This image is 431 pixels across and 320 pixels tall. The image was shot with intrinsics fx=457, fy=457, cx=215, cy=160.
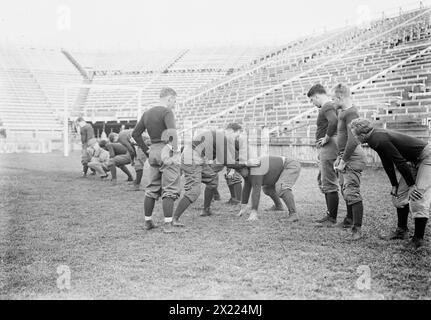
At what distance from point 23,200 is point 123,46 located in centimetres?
4095

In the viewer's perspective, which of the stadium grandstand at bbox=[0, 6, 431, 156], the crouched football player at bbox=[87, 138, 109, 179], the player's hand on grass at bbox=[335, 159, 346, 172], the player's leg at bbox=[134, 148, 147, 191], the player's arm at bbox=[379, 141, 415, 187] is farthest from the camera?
the stadium grandstand at bbox=[0, 6, 431, 156]

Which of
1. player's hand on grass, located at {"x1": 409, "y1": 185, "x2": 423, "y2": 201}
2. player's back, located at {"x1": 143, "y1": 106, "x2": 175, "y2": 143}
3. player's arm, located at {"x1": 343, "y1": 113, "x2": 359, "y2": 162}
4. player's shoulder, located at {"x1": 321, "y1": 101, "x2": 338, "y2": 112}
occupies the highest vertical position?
player's shoulder, located at {"x1": 321, "y1": 101, "x2": 338, "y2": 112}

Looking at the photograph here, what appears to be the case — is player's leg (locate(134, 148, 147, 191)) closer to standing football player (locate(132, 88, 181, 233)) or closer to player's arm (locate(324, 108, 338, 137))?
standing football player (locate(132, 88, 181, 233))

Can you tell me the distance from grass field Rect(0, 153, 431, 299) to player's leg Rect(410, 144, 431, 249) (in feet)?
0.71

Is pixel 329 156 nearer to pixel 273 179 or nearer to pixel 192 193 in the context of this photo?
pixel 273 179

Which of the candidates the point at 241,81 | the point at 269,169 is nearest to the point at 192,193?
the point at 269,169

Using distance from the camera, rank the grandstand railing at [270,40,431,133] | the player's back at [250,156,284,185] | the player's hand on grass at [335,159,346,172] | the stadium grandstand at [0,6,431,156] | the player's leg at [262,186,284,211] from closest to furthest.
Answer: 1. the player's hand on grass at [335,159,346,172]
2. the player's back at [250,156,284,185]
3. the player's leg at [262,186,284,211]
4. the stadium grandstand at [0,6,431,156]
5. the grandstand railing at [270,40,431,133]

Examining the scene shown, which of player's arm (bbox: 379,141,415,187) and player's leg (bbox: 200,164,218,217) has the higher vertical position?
player's arm (bbox: 379,141,415,187)

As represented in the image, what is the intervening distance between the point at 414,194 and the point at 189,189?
275 centimetres

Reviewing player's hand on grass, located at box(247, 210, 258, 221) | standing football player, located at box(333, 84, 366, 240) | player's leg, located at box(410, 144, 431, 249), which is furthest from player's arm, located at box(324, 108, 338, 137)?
player's hand on grass, located at box(247, 210, 258, 221)

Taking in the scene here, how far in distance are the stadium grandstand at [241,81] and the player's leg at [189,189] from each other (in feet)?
26.9

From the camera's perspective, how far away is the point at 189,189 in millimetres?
6027

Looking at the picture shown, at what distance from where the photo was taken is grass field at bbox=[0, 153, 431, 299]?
3.37 metres
